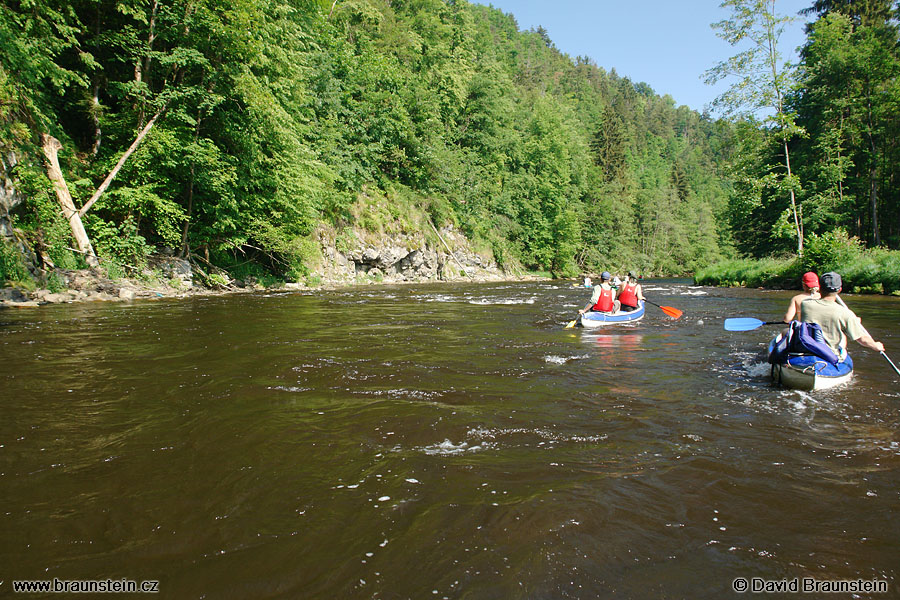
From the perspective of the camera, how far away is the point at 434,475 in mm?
3100

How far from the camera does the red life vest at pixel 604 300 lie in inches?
416

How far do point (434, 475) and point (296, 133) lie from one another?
63.0 ft

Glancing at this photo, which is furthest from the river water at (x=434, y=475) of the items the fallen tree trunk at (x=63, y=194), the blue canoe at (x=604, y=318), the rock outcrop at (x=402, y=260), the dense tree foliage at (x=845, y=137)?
the dense tree foliage at (x=845, y=137)

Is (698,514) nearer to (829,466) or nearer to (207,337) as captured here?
(829,466)

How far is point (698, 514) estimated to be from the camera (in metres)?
2.69

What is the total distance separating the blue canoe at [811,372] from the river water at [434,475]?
0.56 ft

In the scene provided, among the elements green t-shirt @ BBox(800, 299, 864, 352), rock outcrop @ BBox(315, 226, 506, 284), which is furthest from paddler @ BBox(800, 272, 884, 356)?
rock outcrop @ BBox(315, 226, 506, 284)

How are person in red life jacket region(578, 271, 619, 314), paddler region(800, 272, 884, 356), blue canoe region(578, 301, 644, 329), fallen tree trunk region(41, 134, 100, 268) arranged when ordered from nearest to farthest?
1. paddler region(800, 272, 884, 356)
2. blue canoe region(578, 301, 644, 329)
3. person in red life jacket region(578, 271, 619, 314)
4. fallen tree trunk region(41, 134, 100, 268)

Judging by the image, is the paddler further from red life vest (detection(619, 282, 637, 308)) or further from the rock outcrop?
the rock outcrop

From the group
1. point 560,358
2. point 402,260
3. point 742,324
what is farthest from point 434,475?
point 402,260

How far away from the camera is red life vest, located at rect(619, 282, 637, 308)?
11.4 meters

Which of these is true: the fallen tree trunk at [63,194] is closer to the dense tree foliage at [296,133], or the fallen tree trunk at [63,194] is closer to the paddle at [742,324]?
the dense tree foliage at [296,133]

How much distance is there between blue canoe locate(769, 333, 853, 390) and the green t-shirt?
27cm

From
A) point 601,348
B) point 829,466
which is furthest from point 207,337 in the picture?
point 829,466
